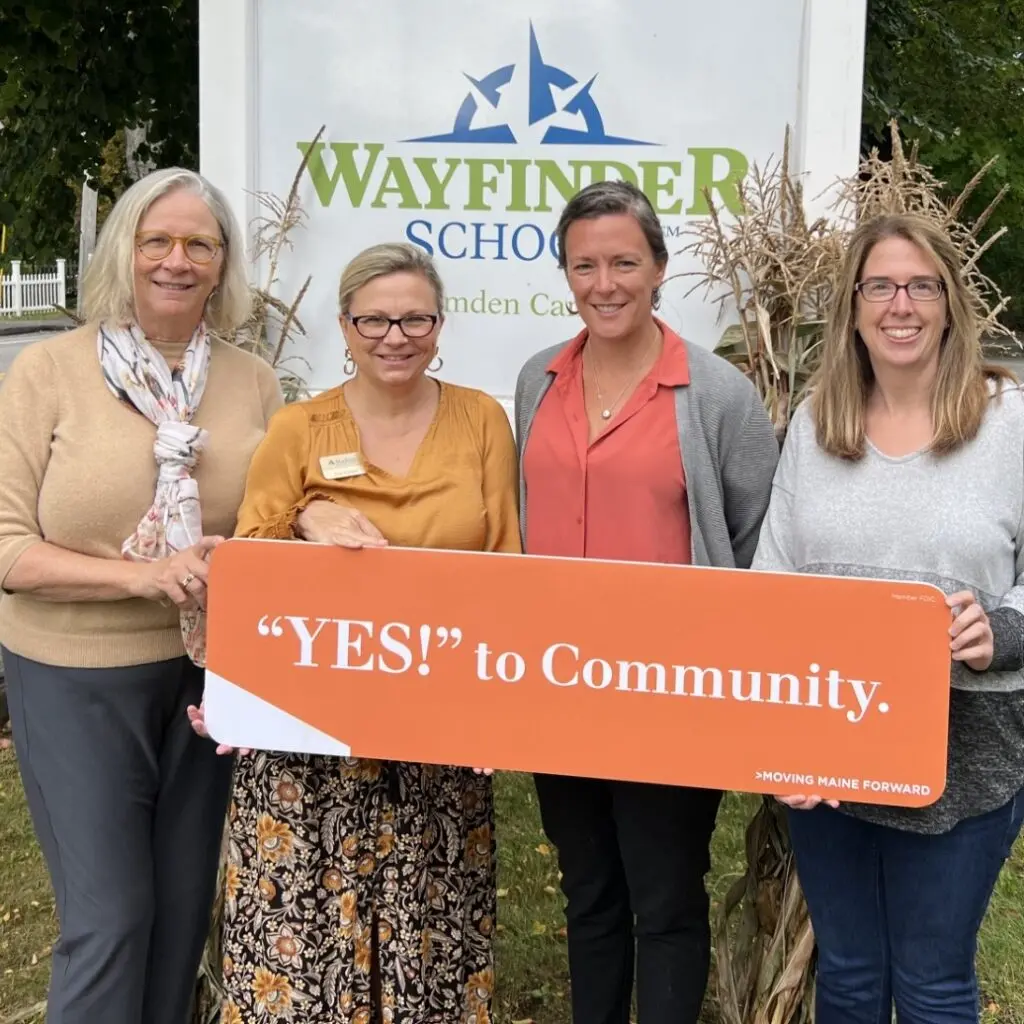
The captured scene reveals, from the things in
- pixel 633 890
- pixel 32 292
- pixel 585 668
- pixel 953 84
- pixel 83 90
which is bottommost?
pixel 633 890

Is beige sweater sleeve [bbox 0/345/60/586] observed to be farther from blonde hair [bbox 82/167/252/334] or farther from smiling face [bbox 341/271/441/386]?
smiling face [bbox 341/271/441/386]

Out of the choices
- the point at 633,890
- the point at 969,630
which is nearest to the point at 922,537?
the point at 969,630

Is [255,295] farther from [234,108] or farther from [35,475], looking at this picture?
[35,475]

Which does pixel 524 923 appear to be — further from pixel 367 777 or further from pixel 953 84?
pixel 953 84

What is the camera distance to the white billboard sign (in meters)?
2.86

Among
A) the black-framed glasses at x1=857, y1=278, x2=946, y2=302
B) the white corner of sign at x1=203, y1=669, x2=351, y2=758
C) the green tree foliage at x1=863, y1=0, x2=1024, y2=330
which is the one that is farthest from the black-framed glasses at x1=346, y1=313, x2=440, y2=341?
the green tree foliage at x1=863, y1=0, x2=1024, y2=330

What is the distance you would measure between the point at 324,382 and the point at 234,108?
2.69 ft

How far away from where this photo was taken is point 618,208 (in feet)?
7.02

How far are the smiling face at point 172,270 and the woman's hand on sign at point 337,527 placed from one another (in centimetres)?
49

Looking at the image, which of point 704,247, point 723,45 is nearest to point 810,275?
point 704,247

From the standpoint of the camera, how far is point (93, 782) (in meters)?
2.16

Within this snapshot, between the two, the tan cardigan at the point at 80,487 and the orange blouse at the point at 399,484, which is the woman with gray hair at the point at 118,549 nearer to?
the tan cardigan at the point at 80,487

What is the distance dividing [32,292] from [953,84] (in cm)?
2893

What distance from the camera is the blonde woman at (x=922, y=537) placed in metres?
1.88
